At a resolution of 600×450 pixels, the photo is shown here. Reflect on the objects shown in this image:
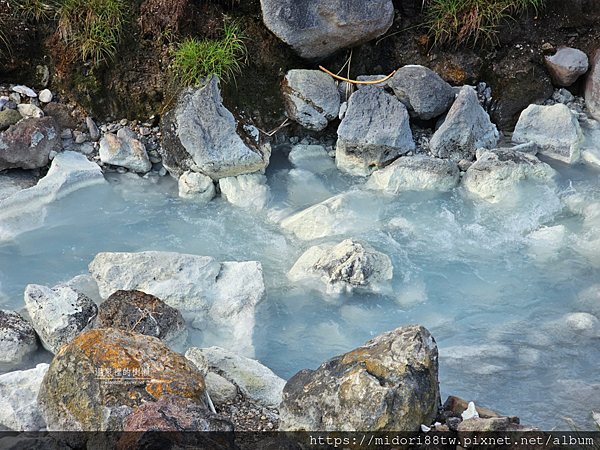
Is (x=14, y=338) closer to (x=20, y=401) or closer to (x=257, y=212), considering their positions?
(x=20, y=401)

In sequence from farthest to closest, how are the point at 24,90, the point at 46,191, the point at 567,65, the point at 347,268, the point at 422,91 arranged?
the point at 567,65 < the point at 422,91 < the point at 24,90 < the point at 46,191 < the point at 347,268

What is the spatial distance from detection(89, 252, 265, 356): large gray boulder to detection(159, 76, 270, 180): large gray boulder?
1530mm

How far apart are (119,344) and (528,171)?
14.6 feet

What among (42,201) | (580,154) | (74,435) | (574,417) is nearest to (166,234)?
(42,201)

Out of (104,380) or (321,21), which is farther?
(321,21)

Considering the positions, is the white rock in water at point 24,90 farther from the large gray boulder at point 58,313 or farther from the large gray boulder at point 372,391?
the large gray boulder at point 372,391

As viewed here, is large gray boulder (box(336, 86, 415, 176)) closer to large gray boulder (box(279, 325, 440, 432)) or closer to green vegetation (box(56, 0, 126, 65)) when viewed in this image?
green vegetation (box(56, 0, 126, 65))

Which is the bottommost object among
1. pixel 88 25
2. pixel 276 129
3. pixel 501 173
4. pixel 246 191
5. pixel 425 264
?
pixel 425 264

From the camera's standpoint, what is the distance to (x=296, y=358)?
379 cm

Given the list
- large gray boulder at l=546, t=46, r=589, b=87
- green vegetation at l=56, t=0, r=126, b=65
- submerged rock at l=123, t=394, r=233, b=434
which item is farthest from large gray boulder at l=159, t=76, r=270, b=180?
large gray boulder at l=546, t=46, r=589, b=87

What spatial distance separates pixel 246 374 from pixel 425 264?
2096 millimetres

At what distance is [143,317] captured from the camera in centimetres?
349

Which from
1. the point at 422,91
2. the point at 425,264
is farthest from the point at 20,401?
the point at 422,91

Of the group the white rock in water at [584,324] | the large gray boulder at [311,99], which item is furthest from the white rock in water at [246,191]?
the white rock in water at [584,324]
